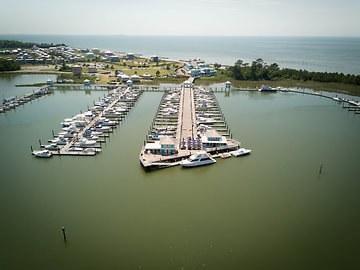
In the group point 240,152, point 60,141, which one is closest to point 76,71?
point 60,141

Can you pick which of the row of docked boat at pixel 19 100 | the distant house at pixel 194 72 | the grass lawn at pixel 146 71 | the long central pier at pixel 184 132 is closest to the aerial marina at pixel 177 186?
the long central pier at pixel 184 132

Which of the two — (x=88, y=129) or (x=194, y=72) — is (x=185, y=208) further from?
(x=194, y=72)

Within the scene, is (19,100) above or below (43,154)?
above

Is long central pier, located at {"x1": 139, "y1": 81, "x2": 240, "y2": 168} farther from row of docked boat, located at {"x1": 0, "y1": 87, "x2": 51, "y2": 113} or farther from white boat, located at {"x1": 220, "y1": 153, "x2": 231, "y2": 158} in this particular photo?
row of docked boat, located at {"x1": 0, "y1": 87, "x2": 51, "y2": 113}

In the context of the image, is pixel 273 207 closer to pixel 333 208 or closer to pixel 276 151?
pixel 333 208

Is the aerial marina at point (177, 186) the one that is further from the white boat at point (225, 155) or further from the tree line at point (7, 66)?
the tree line at point (7, 66)

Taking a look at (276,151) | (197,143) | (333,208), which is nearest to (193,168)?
(197,143)
